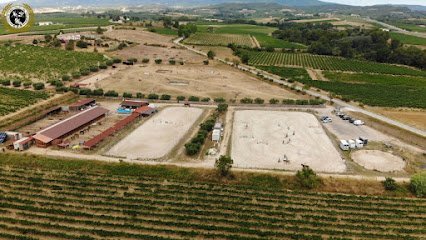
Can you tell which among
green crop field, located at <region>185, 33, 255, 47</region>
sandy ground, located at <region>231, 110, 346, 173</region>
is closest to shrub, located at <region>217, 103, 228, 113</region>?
sandy ground, located at <region>231, 110, 346, 173</region>

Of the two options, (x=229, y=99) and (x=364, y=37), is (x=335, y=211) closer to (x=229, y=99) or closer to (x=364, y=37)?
(x=229, y=99)

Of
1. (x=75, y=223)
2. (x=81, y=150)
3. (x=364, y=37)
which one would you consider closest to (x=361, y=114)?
(x=81, y=150)

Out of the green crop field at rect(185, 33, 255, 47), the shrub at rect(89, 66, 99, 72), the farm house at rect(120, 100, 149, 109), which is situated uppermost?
the green crop field at rect(185, 33, 255, 47)

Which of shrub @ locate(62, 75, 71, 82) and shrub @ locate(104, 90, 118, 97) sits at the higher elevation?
shrub @ locate(62, 75, 71, 82)

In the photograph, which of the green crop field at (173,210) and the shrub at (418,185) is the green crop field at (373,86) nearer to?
the shrub at (418,185)

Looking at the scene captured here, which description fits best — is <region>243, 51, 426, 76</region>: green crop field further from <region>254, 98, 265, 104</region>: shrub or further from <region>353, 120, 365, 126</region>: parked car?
<region>353, 120, 365, 126</region>: parked car

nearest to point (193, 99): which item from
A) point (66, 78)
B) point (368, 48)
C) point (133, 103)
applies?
point (133, 103)
